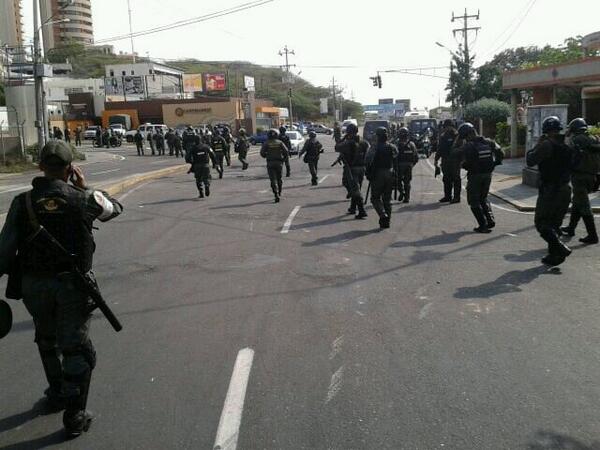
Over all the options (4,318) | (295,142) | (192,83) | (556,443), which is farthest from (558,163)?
(192,83)

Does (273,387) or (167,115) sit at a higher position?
(167,115)

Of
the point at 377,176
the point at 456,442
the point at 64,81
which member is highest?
the point at 64,81

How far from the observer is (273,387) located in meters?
4.54

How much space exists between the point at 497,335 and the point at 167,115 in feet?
245

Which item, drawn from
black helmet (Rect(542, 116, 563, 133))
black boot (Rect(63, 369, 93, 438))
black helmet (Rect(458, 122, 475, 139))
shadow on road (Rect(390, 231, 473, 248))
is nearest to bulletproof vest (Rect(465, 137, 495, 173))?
black helmet (Rect(458, 122, 475, 139))

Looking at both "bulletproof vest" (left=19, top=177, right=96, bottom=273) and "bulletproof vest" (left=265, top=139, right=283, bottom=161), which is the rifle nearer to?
"bulletproof vest" (left=19, top=177, right=96, bottom=273)

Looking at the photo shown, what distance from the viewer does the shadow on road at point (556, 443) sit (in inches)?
143

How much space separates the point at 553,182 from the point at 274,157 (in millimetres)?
8222

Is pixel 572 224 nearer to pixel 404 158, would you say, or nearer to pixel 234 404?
pixel 404 158

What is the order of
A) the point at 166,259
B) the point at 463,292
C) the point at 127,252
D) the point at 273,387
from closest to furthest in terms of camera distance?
the point at 273,387, the point at 463,292, the point at 166,259, the point at 127,252

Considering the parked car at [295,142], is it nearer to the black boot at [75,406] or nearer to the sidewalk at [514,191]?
the sidewalk at [514,191]

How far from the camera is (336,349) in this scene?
532 centimetres

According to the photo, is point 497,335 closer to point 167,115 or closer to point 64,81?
point 167,115

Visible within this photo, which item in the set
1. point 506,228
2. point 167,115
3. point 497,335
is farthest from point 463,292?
point 167,115
